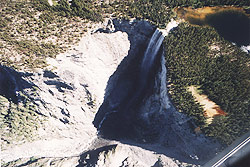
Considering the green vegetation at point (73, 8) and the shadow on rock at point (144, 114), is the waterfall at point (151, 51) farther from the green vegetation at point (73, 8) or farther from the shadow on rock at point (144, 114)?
the green vegetation at point (73, 8)

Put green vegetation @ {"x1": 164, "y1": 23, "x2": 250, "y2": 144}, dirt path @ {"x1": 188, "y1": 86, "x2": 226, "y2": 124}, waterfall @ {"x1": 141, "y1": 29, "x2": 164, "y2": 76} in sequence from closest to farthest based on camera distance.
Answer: green vegetation @ {"x1": 164, "y1": 23, "x2": 250, "y2": 144} → dirt path @ {"x1": 188, "y1": 86, "x2": 226, "y2": 124} → waterfall @ {"x1": 141, "y1": 29, "x2": 164, "y2": 76}

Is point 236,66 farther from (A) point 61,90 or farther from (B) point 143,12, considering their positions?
(A) point 61,90

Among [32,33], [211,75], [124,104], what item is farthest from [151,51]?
[32,33]

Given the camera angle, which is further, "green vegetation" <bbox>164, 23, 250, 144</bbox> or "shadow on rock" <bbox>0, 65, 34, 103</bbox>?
"shadow on rock" <bbox>0, 65, 34, 103</bbox>

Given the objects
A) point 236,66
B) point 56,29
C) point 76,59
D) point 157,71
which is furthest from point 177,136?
point 56,29

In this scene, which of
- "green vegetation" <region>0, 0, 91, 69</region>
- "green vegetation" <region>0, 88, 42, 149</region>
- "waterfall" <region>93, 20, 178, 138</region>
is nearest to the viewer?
"green vegetation" <region>0, 0, 91, 69</region>

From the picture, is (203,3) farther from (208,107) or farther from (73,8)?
(73,8)

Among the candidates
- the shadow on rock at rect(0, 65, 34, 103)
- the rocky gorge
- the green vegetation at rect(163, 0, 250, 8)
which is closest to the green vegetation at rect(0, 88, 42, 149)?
the rocky gorge

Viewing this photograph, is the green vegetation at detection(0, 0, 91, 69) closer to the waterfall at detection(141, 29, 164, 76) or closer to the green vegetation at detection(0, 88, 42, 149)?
the green vegetation at detection(0, 88, 42, 149)
